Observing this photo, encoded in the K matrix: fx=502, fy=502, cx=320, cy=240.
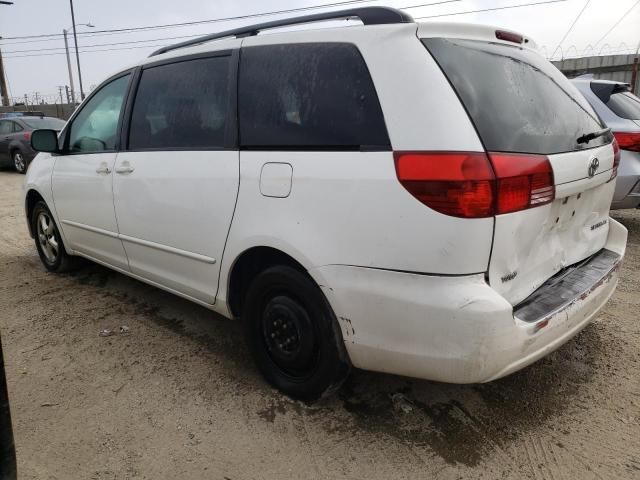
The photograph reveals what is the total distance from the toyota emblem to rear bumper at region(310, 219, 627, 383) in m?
0.56

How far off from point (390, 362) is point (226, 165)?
1.31 metres

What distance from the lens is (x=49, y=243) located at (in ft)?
15.3

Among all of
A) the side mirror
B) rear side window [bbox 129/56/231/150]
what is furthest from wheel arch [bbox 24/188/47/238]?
rear side window [bbox 129/56/231/150]

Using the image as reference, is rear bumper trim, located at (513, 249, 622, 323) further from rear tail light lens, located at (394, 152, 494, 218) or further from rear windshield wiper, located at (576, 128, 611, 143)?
rear windshield wiper, located at (576, 128, 611, 143)

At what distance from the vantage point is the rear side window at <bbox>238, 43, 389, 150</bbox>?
2152mm

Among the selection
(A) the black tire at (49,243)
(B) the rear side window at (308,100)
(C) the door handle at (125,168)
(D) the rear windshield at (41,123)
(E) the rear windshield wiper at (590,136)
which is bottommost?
(A) the black tire at (49,243)

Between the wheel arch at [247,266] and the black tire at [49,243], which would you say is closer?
the wheel arch at [247,266]

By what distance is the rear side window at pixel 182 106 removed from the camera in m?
2.79

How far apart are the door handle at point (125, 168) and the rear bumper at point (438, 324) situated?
1692mm

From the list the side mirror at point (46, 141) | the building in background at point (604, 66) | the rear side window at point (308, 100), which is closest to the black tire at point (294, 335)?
the rear side window at point (308, 100)

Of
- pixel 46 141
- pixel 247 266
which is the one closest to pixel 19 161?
pixel 46 141

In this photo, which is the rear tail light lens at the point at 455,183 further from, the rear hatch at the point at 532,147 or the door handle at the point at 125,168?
the door handle at the point at 125,168

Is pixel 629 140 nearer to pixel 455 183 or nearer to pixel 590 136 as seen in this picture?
pixel 590 136

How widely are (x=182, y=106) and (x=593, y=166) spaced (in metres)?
2.28
